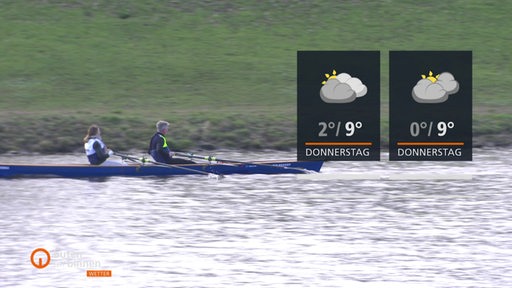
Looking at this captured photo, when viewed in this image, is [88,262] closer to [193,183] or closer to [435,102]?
[193,183]

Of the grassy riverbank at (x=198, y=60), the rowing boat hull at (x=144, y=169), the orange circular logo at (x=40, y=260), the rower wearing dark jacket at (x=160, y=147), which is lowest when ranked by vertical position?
the orange circular logo at (x=40, y=260)

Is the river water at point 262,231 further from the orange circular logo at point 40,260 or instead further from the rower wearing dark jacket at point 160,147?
the rower wearing dark jacket at point 160,147

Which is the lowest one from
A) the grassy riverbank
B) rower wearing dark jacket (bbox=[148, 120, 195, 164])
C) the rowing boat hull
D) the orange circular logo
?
the orange circular logo

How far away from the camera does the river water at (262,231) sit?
64.8 ft

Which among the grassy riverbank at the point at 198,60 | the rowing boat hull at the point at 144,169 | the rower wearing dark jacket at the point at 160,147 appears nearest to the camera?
the rowing boat hull at the point at 144,169

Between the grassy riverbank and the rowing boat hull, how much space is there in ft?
23.2

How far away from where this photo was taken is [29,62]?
49.8 m
